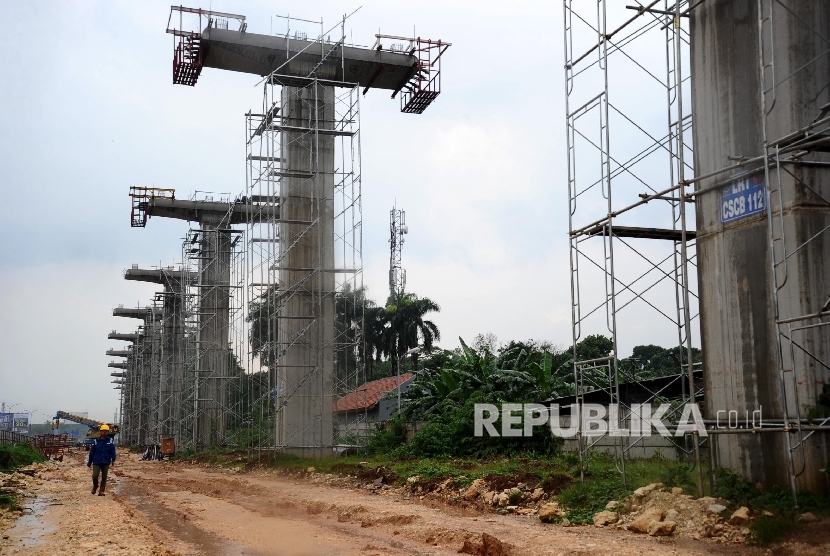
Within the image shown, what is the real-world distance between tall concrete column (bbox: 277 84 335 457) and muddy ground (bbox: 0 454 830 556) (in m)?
8.08

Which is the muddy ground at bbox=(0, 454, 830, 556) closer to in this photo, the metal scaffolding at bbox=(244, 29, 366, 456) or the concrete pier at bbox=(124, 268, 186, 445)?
the metal scaffolding at bbox=(244, 29, 366, 456)

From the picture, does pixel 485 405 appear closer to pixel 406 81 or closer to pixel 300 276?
pixel 300 276

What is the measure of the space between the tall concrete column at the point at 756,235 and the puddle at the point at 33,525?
10.8 m

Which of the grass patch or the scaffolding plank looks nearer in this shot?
the scaffolding plank

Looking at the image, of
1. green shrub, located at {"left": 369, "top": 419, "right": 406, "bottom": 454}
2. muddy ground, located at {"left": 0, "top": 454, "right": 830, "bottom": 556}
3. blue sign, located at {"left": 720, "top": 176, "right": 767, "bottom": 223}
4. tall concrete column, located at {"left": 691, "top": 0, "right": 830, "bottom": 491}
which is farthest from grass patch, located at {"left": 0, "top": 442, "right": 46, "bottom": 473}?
blue sign, located at {"left": 720, "top": 176, "right": 767, "bottom": 223}

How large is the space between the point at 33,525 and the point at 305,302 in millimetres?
15640

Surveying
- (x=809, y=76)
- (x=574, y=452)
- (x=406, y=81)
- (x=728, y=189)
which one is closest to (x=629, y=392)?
(x=574, y=452)

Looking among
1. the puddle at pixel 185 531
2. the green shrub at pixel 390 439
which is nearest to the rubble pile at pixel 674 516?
the puddle at pixel 185 531

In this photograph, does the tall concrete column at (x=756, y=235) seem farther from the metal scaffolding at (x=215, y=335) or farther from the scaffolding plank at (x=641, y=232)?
the metal scaffolding at (x=215, y=335)

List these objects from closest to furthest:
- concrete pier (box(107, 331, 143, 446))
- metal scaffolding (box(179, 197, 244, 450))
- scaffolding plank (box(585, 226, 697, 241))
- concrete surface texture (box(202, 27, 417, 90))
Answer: scaffolding plank (box(585, 226, 697, 241)) < concrete surface texture (box(202, 27, 417, 90)) < metal scaffolding (box(179, 197, 244, 450)) < concrete pier (box(107, 331, 143, 446))

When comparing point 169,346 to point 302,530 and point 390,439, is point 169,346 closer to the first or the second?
point 390,439

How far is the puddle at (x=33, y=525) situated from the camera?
13180 millimetres

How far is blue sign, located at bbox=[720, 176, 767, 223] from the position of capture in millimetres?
13023

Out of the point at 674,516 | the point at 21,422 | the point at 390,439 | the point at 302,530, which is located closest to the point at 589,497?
the point at 674,516
